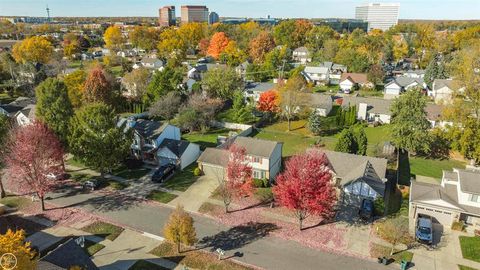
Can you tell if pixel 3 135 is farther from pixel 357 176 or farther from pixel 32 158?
pixel 357 176

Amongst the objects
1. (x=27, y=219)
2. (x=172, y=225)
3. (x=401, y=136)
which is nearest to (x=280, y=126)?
(x=401, y=136)

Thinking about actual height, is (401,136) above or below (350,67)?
below

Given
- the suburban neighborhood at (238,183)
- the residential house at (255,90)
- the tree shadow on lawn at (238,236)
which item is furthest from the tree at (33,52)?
the tree shadow on lawn at (238,236)

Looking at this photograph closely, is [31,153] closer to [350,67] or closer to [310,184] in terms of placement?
[310,184]

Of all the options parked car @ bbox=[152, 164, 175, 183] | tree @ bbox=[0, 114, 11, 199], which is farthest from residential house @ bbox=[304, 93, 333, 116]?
tree @ bbox=[0, 114, 11, 199]

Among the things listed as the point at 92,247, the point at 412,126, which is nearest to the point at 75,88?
the point at 92,247
